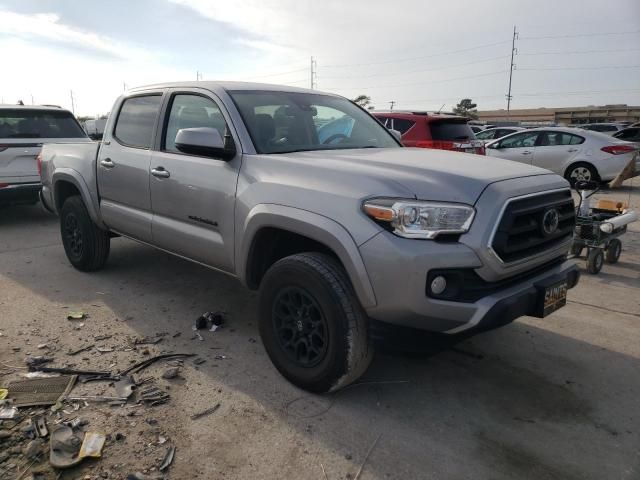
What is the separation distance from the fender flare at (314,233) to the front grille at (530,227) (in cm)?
68

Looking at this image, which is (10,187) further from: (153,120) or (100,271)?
(153,120)

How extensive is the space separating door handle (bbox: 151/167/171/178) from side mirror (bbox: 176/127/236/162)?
60 centimetres

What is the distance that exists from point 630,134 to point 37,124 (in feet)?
52.7

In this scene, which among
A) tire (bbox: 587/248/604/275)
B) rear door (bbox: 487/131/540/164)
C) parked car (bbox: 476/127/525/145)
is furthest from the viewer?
parked car (bbox: 476/127/525/145)


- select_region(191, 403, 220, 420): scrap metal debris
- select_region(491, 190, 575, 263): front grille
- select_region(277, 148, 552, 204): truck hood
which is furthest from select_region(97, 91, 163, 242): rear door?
select_region(491, 190, 575, 263): front grille

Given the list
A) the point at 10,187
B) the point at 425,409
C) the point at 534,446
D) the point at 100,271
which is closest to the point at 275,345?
the point at 425,409

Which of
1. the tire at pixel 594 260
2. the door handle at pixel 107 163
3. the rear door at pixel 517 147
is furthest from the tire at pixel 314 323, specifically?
the rear door at pixel 517 147

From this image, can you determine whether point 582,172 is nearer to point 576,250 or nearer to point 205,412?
point 576,250

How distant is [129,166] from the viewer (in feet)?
14.4

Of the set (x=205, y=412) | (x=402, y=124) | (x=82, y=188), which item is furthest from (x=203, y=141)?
(x=402, y=124)

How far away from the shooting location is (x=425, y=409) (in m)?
2.99

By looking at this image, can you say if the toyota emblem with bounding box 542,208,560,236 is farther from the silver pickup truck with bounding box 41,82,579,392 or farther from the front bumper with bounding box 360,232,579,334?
the front bumper with bounding box 360,232,579,334

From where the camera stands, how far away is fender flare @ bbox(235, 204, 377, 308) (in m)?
2.62

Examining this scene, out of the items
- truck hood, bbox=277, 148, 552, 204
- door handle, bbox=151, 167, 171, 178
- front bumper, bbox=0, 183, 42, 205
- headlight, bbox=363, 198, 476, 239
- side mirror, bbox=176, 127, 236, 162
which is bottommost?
front bumper, bbox=0, 183, 42, 205
